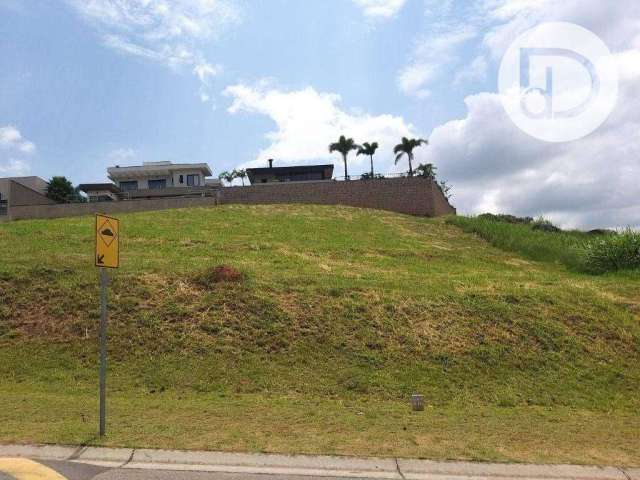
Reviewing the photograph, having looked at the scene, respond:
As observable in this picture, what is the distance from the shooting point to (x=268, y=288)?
12.8 metres

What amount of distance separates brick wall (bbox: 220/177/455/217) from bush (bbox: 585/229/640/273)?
1796cm

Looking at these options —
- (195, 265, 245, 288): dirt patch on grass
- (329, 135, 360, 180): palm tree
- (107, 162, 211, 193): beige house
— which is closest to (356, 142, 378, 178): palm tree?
(329, 135, 360, 180): palm tree

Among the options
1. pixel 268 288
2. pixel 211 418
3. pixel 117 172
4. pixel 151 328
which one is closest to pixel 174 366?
pixel 151 328

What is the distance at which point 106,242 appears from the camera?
6.21m

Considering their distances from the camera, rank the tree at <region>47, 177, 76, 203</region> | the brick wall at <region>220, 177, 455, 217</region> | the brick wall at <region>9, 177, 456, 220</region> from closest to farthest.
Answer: the brick wall at <region>9, 177, 456, 220</region>
the brick wall at <region>220, 177, 455, 217</region>
the tree at <region>47, 177, 76, 203</region>

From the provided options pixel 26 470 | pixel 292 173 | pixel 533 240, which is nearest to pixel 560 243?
pixel 533 240

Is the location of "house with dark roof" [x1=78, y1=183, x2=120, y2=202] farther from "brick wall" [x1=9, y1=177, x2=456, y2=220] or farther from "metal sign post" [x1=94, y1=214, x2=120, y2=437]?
"metal sign post" [x1=94, y1=214, x2=120, y2=437]

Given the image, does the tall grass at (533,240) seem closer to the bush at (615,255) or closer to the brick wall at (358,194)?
the bush at (615,255)

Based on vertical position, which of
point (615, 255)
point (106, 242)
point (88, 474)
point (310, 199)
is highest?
point (310, 199)

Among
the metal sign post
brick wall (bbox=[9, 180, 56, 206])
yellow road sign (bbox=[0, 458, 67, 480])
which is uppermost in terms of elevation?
brick wall (bbox=[9, 180, 56, 206])

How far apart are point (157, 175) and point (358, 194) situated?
30592 mm

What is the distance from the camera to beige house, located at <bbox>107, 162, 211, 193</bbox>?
200ft

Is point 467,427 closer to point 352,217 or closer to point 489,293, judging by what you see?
point 489,293

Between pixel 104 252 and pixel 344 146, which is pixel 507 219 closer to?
pixel 344 146
